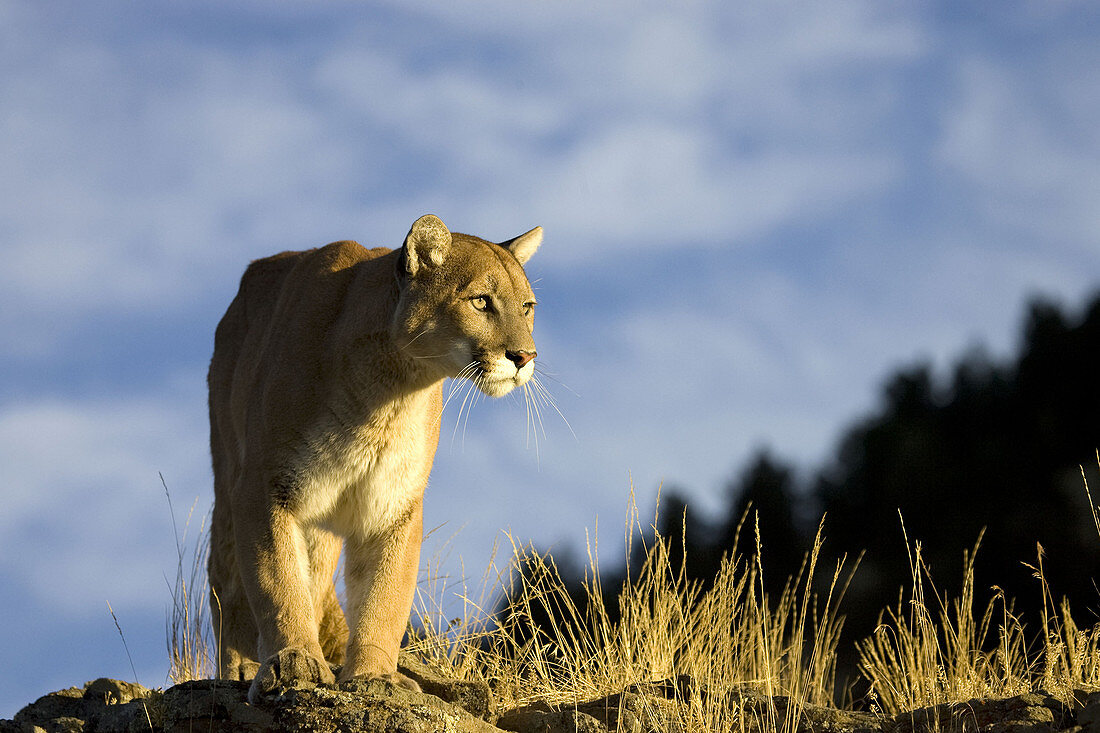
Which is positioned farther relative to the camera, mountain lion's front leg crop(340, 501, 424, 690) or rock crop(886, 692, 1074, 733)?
mountain lion's front leg crop(340, 501, 424, 690)

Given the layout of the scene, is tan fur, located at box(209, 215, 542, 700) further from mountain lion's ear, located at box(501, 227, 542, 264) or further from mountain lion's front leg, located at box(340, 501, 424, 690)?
mountain lion's ear, located at box(501, 227, 542, 264)

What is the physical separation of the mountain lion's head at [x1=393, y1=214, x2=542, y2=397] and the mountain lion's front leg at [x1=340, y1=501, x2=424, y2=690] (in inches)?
36.1

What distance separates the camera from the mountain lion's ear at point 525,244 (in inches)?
286

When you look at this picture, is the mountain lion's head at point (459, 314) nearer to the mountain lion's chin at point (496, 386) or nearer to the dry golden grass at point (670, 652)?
the mountain lion's chin at point (496, 386)

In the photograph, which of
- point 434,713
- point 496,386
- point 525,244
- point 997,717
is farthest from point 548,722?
point 525,244

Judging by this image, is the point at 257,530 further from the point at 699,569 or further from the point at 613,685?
the point at 699,569

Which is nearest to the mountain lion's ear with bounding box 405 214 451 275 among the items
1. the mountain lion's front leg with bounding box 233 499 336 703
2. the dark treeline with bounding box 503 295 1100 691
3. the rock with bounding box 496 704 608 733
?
the mountain lion's front leg with bounding box 233 499 336 703

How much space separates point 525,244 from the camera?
24.1 ft

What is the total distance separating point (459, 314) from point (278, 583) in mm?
1743

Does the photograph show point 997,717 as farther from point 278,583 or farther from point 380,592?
point 278,583

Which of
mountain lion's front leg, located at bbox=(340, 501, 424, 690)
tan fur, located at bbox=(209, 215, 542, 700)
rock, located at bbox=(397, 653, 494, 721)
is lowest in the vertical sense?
rock, located at bbox=(397, 653, 494, 721)

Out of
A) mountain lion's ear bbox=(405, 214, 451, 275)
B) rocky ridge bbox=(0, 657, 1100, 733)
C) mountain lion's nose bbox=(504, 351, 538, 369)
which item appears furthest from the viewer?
mountain lion's ear bbox=(405, 214, 451, 275)

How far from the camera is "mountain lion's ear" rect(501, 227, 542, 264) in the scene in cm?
727

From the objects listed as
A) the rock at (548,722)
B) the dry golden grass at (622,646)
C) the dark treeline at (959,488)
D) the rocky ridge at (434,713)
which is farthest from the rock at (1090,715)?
the dark treeline at (959,488)
